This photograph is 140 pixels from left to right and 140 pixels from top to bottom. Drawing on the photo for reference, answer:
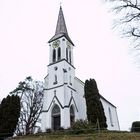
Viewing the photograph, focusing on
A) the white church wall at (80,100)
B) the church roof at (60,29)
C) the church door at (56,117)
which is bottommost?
the church door at (56,117)

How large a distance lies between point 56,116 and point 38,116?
11.3 metres

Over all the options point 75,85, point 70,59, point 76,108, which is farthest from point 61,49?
point 76,108

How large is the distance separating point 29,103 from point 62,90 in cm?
1231

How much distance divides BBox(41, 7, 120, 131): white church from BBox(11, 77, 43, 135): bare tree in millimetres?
8105

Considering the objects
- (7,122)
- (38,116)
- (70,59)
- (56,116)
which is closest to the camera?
(7,122)

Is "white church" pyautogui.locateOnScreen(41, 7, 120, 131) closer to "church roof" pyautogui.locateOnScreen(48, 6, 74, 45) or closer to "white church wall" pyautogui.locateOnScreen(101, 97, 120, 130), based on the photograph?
"church roof" pyautogui.locateOnScreen(48, 6, 74, 45)

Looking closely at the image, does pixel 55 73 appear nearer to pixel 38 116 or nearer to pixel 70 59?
pixel 70 59

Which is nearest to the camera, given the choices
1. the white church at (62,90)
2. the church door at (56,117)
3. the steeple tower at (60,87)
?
the steeple tower at (60,87)

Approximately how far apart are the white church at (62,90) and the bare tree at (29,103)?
8.10 m

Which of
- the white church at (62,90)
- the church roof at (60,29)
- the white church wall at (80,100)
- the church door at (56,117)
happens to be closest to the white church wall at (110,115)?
the white church at (62,90)

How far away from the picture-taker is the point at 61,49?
34.8 m

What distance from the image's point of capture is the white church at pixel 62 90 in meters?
30.1

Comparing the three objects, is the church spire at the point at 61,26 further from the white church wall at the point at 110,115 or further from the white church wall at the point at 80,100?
the white church wall at the point at 110,115

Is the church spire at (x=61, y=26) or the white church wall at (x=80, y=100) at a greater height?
the church spire at (x=61, y=26)
